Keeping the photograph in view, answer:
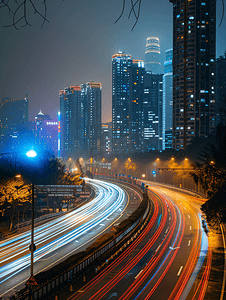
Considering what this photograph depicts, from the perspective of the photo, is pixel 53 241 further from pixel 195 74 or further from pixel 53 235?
pixel 195 74

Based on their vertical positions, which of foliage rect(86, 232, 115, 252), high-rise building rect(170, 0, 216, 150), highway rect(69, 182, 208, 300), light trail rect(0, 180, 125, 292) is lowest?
light trail rect(0, 180, 125, 292)

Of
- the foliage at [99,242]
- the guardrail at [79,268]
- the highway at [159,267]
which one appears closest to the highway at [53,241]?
the foliage at [99,242]

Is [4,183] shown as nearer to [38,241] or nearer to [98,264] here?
[38,241]

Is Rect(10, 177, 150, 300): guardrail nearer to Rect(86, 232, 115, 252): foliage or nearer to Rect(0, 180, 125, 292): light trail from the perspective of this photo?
Rect(86, 232, 115, 252): foliage

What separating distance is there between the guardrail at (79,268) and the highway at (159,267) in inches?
36.4

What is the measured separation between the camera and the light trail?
26.7m

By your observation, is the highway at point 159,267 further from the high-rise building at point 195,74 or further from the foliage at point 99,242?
the high-rise building at point 195,74

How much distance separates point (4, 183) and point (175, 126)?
307 feet

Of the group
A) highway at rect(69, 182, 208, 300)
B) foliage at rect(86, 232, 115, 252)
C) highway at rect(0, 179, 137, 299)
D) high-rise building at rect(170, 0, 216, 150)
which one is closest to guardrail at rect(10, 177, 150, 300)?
foliage at rect(86, 232, 115, 252)

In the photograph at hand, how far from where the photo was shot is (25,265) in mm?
25969

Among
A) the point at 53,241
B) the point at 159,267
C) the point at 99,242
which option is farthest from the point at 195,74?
the point at 159,267

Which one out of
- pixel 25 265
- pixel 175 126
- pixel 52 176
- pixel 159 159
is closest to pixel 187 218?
pixel 25 265

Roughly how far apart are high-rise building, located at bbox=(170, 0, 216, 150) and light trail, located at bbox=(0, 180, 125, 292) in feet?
232

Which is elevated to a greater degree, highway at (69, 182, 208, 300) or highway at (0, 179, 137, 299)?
highway at (69, 182, 208, 300)
